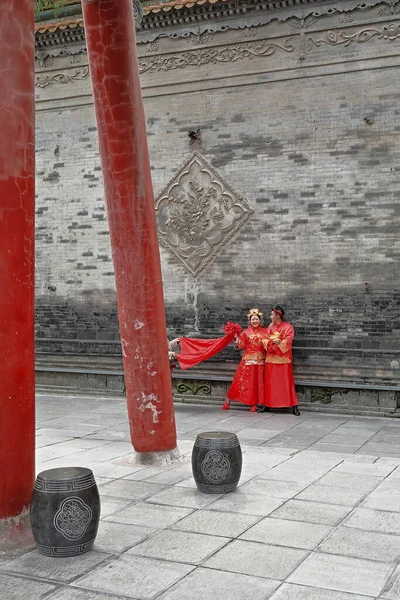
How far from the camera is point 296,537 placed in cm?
530

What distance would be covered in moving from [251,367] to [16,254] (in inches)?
259

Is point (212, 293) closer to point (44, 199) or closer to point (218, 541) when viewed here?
point (44, 199)

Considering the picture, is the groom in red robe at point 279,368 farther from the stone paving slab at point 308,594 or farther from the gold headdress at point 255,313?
the stone paving slab at point 308,594

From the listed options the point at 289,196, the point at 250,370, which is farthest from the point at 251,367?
the point at 289,196

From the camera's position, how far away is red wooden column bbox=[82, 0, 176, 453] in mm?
7316

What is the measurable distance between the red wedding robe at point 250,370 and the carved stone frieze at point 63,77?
18.2 ft

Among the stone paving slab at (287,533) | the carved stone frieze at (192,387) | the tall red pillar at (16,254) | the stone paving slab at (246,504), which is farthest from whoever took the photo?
the carved stone frieze at (192,387)

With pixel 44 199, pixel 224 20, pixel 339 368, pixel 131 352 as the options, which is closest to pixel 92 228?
pixel 44 199

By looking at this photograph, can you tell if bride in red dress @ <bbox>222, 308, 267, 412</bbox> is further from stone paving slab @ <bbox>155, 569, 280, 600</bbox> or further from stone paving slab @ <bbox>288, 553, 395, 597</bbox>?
stone paving slab @ <bbox>155, 569, 280, 600</bbox>

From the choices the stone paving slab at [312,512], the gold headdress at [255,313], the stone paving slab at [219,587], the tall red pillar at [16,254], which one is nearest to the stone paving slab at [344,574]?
the stone paving slab at [219,587]

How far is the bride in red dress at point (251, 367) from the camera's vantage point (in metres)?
11.2

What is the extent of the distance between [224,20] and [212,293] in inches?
172

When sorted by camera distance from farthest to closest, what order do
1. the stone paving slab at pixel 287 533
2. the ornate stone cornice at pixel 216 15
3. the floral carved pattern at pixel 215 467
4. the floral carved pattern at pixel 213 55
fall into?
the floral carved pattern at pixel 213 55, the ornate stone cornice at pixel 216 15, the floral carved pattern at pixel 215 467, the stone paving slab at pixel 287 533

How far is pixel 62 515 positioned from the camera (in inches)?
194
